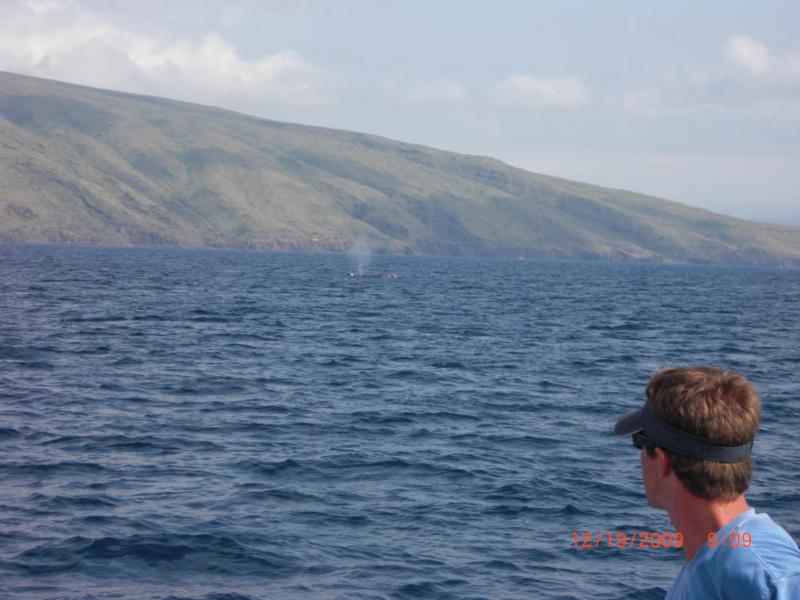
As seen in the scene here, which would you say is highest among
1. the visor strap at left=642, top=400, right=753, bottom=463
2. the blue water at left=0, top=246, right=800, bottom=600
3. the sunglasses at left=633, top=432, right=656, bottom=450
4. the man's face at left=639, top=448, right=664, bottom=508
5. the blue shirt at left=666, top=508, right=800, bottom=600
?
the visor strap at left=642, top=400, right=753, bottom=463

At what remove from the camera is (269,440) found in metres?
24.5

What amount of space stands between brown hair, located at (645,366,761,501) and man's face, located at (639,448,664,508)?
0.15 m

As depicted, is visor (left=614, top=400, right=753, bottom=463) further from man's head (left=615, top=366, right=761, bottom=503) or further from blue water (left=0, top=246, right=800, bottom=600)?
blue water (left=0, top=246, right=800, bottom=600)

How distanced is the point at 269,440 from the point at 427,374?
14164 millimetres

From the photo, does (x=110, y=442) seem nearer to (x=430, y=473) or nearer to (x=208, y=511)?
(x=208, y=511)

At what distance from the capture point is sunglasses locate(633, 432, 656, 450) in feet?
13.2

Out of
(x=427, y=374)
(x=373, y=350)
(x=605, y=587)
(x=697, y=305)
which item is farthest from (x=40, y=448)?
(x=697, y=305)

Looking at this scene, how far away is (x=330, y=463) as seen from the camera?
878 inches

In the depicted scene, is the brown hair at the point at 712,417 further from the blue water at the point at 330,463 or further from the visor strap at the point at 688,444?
the blue water at the point at 330,463
